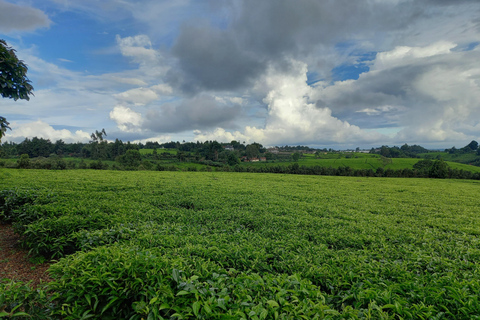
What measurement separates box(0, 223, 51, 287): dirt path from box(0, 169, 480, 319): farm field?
0.35 m

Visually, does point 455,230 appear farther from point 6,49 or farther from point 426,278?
point 6,49

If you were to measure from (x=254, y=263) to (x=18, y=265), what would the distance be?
16.5 feet

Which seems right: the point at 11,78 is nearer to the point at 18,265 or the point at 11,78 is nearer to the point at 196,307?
the point at 18,265

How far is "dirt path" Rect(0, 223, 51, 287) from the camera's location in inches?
157

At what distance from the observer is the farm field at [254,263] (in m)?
2.09

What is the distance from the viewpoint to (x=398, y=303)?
6.97 ft

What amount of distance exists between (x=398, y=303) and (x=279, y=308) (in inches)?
47.9

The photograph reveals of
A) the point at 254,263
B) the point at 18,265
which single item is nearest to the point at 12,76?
the point at 18,265

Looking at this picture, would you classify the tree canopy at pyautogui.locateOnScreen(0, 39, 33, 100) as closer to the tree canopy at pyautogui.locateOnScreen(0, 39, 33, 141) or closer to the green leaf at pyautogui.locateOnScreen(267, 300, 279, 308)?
the tree canopy at pyautogui.locateOnScreen(0, 39, 33, 141)

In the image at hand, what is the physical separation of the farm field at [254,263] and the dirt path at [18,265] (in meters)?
0.35

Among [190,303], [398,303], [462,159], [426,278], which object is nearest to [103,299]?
[190,303]

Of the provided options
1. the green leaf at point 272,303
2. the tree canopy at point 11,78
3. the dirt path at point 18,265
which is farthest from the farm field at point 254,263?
the tree canopy at point 11,78

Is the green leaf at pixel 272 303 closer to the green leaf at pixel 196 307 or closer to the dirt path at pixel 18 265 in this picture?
the green leaf at pixel 196 307

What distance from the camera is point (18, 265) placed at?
441 centimetres
